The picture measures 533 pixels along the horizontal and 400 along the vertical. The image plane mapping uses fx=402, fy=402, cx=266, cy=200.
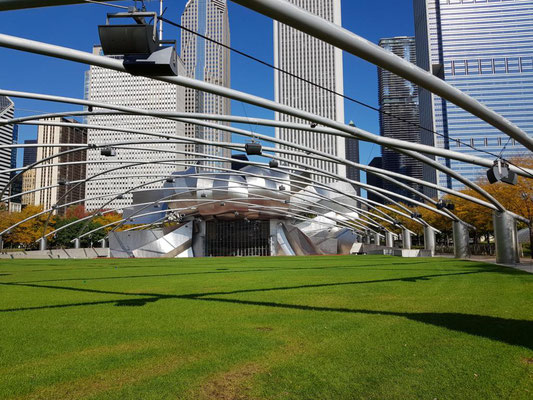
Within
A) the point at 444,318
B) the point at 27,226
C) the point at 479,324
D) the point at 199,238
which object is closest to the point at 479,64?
the point at 199,238

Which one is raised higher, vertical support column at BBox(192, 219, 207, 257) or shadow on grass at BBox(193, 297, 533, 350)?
vertical support column at BBox(192, 219, 207, 257)

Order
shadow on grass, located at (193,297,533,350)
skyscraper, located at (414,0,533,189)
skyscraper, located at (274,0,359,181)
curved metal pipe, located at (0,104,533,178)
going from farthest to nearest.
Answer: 1. skyscraper, located at (274,0,359,181)
2. skyscraper, located at (414,0,533,189)
3. curved metal pipe, located at (0,104,533,178)
4. shadow on grass, located at (193,297,533,350)

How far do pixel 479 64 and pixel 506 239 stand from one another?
14901 cm

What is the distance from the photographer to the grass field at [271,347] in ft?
13.6

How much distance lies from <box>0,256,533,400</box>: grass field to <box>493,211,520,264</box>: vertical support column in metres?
14.7

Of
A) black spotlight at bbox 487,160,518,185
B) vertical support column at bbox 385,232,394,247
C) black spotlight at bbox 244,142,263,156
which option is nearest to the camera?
black spotlight at bbox 487,160,518,185

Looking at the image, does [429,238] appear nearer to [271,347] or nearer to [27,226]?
[271,347]

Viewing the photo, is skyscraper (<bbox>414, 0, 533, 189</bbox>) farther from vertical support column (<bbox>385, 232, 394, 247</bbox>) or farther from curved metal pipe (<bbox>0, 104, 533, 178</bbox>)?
curved metal pipe (<bbox>0, 104, 533, 178</bbox>)

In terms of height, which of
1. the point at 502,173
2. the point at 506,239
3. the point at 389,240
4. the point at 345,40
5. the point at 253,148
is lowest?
the point at 389,240

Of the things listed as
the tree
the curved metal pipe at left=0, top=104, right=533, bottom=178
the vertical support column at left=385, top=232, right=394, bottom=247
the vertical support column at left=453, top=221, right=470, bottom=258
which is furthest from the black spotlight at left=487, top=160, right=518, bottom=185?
the tree

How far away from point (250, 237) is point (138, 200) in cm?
1734

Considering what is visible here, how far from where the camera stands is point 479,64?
147625 mm

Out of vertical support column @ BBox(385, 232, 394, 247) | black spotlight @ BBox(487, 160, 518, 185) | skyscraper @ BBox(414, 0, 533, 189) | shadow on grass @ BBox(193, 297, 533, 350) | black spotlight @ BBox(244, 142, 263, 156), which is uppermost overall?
skyscraper @ BBox(414, 0, 533, 189)

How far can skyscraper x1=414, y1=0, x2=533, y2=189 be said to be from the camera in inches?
5463
